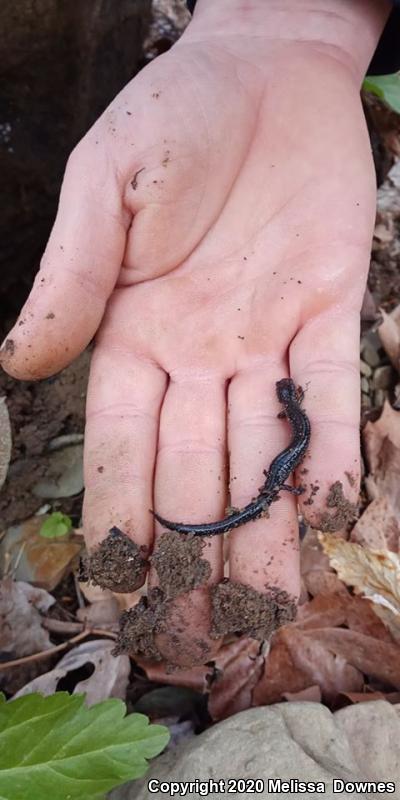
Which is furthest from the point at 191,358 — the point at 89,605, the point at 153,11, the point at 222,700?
the point at 153,11

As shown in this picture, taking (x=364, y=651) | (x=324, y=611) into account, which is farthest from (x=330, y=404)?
(x=364, y=651)

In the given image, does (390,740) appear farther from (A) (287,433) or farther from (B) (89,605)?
(B) (89,605)

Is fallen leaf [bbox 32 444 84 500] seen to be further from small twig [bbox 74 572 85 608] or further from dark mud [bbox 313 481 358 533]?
dark mud [bbox 313 481 358 533]

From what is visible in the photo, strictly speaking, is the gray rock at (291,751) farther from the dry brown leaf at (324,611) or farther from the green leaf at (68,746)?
the dry brown leaf at (324,611)

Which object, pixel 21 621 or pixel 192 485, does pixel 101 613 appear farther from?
pixel 192 485

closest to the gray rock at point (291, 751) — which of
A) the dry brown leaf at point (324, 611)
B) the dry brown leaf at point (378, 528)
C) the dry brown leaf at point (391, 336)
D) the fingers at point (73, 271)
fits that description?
the dry brown leaf at point (324, 611)
